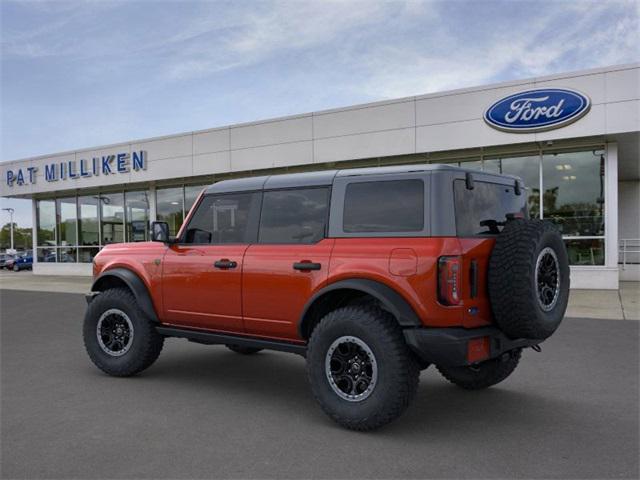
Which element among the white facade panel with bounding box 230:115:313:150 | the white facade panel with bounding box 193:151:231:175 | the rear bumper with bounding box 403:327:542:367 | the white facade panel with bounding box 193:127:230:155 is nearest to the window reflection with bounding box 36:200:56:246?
the white facade panel with bounding box 193:151:231:175

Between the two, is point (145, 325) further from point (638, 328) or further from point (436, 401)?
point (638, 328)

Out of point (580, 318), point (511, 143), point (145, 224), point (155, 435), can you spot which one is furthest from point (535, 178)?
point (145, 224)

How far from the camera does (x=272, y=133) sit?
17.4m

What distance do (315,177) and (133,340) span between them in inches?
104

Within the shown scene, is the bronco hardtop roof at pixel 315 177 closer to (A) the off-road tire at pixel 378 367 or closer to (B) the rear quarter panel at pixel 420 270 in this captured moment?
(B) the rear quarter panel at pixel 420 270

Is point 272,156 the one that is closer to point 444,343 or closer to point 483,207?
point 483,207

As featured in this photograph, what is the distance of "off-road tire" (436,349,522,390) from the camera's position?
4953 mm

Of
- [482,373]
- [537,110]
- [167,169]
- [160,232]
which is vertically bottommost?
[482,373]

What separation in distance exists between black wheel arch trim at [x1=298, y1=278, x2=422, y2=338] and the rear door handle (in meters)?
0.18

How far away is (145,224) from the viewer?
Answer: 2219 centimetres

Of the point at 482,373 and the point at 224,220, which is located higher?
the point at 224,220

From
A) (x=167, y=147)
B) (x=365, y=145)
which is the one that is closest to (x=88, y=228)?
(x=167, y=147)

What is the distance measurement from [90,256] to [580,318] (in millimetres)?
20324

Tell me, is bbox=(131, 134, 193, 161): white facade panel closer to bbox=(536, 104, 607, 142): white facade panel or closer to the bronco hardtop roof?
bbox=(536, 104, 607, 142): white facade panel
